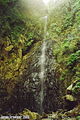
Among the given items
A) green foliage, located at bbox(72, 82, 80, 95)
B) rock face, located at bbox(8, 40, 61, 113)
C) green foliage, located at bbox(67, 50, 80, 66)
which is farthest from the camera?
green foliage, located at bbox(67, 50, 80, 66)

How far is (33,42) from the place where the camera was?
1017 cm

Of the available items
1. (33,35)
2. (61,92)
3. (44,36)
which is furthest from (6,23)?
(61,92)

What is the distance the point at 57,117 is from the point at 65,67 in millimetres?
2246

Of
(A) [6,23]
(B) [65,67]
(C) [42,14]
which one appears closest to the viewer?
(B) [65,67]

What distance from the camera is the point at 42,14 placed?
45.1 ft

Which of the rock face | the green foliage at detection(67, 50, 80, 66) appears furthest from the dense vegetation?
the rock face

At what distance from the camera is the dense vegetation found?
7594 mm

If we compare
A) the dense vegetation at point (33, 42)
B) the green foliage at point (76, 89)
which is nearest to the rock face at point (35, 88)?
the dense vegetation at point (33, 42)

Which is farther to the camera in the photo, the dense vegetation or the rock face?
the dense vegetation

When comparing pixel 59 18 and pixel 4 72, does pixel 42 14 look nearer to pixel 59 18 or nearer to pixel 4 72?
pixel 59 18

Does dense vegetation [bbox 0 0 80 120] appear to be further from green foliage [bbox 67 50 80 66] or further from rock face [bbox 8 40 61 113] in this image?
rock face [bbox 8 40 61 113]

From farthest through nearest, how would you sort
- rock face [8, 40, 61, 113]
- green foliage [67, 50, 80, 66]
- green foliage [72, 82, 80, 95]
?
1. green foliage [67, 50, 80, 66]
2. rock face [8, 40, 61, 113]
3. green foliage [72, 82, 80, 95]

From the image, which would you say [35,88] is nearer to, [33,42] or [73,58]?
[73,58]

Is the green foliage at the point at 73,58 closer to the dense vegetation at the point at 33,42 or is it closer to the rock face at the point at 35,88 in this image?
the dense vegetation at the point at 33,42
